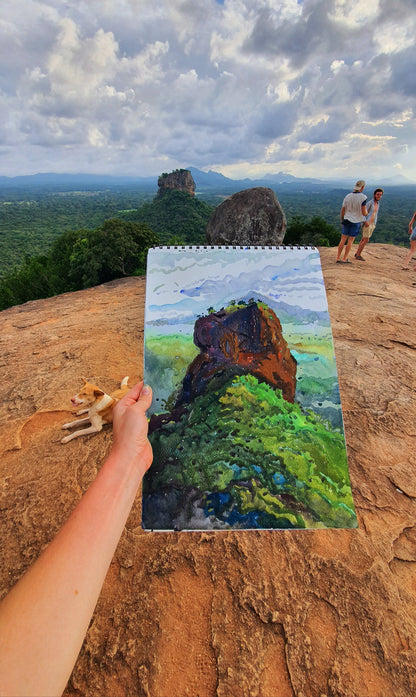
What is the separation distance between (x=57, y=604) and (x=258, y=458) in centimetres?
147

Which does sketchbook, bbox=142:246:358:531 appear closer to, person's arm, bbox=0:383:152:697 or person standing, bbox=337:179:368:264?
person's arm, bbox=0:383:152:697

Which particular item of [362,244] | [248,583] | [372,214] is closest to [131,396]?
[248,583]

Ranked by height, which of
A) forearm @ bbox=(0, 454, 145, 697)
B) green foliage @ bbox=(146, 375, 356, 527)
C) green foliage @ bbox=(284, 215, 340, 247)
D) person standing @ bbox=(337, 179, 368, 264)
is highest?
person standing @ bbox=(337, 179, 368, 264)

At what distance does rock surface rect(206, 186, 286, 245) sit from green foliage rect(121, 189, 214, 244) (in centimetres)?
1776

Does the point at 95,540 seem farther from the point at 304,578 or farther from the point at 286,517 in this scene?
the point at 304,578

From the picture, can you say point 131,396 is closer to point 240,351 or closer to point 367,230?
point 240,351

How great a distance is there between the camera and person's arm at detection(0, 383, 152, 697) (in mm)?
792

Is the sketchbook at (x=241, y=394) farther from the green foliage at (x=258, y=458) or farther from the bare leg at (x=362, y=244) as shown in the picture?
the bare leg at (x=362, y=244)

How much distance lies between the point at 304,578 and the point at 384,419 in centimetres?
196

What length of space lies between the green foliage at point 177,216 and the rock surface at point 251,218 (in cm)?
1776

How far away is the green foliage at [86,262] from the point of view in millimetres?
12367

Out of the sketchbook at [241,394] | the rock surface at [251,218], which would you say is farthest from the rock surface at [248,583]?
the rock surface at [251,218]

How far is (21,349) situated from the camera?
5.43m

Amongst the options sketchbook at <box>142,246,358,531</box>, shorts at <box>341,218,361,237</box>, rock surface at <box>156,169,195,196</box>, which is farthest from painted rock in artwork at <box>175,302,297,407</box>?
rock surface at <box>156,169,195,196</box>
